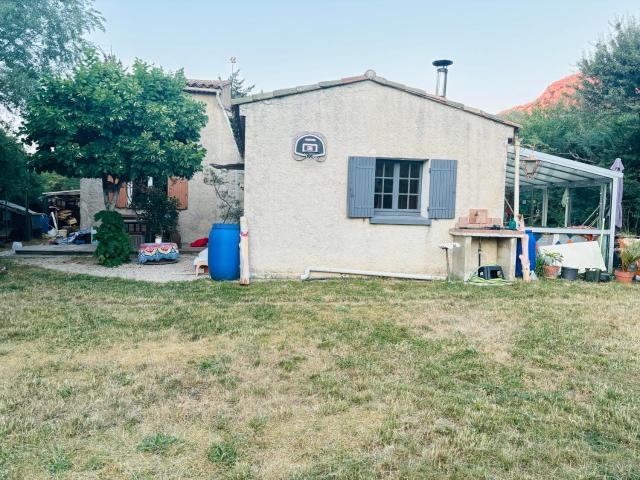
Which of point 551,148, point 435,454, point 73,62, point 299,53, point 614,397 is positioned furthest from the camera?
point 299,53

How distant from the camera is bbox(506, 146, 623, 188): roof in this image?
8805mm

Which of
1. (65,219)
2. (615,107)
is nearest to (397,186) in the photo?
(615,107)

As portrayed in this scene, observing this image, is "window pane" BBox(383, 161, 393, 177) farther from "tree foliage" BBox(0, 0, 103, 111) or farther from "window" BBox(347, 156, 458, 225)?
"tree foliage" BBox(0, 0, 103, 111)

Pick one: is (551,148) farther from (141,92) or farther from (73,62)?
(73,62)

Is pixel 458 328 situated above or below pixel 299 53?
below

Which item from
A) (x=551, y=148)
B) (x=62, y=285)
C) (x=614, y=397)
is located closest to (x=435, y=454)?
(x=614, y=397)

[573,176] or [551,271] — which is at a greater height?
[573,176]

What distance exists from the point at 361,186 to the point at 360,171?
27 centimetres

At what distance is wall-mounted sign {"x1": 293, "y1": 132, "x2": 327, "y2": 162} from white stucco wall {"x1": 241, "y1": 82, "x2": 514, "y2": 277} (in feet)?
0.37

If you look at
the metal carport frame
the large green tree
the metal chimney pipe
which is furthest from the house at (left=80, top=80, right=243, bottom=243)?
the metal carport frame

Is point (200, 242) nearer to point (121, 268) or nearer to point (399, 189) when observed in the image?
point (121, 268)

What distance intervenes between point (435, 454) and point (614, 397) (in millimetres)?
1619

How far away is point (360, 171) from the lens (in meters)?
7.79

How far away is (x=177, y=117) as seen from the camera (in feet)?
31.0
